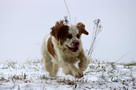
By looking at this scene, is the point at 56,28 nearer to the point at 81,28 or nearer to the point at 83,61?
the point at 81,28

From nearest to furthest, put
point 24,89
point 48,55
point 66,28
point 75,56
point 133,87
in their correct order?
point 24,89 < point 133,87 < point 66,28 < point 75,56 < point 48,55

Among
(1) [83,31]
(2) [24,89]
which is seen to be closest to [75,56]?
(1) [83,31]

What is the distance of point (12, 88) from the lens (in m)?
3.56

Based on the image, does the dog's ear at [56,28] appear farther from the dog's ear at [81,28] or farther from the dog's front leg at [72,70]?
the dog's front leg at [72,70]

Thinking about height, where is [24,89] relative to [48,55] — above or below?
below

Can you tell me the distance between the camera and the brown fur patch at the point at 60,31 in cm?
424

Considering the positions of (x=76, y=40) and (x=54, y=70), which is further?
(x=54, y=70)

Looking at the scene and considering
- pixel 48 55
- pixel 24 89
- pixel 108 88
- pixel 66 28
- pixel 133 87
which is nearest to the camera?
pixel 24 89

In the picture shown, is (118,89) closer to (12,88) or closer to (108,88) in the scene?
(108,88)

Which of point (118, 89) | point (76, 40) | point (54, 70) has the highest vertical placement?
point (76, 40)

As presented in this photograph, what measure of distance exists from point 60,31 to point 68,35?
0.17m

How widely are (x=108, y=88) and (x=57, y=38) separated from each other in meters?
1.29

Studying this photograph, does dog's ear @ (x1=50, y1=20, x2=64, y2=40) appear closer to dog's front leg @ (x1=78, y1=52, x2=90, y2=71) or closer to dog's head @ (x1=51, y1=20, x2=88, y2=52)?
dog's head @ (x1=51, y1=20, x2=88, y2=52)

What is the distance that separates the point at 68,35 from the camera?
13.8ft
